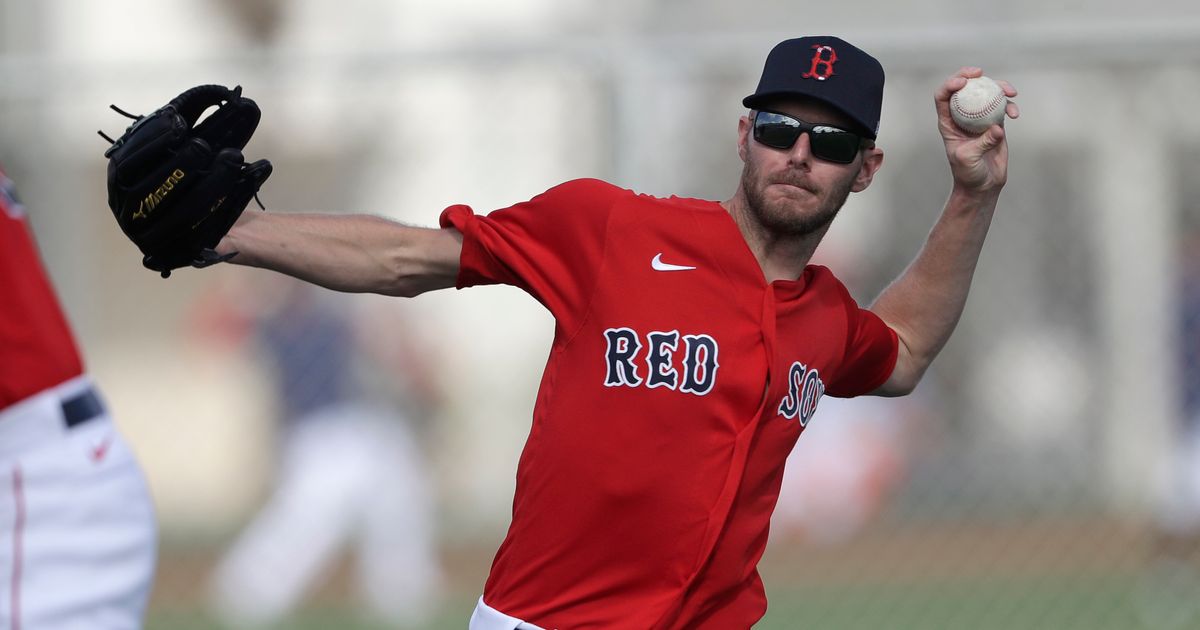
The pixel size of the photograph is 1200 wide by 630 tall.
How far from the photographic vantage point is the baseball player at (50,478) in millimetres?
3473

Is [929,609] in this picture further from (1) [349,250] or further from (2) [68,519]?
(2) [68,519]

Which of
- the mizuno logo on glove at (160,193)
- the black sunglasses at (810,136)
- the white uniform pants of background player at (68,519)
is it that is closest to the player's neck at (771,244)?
the black sunglasses at (810,136)

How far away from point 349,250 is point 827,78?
120 cm

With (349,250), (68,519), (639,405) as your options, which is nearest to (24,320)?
(68,519)

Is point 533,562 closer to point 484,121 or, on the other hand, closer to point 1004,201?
point 484,121

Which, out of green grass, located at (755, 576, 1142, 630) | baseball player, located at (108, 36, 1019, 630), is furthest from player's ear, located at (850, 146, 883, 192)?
green grass, located at (755, 576, 1142, 630)

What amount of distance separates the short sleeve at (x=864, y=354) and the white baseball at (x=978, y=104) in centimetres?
55

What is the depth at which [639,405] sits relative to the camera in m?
3.51

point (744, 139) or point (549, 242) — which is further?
point (744, 139)

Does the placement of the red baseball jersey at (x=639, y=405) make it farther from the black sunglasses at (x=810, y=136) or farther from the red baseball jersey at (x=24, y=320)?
the red baseball jersey at (x=24, y=320)

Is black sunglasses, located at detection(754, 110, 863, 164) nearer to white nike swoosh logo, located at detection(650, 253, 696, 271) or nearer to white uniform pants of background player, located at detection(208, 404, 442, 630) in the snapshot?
white nike swoosh logo, located at detection(650, 253, 696, 271)

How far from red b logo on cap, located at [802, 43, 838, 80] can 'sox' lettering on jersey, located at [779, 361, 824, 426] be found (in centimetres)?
69

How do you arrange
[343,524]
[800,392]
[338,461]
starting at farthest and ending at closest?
[343,524] < [338,461] < [800,392]

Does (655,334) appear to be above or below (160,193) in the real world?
below
